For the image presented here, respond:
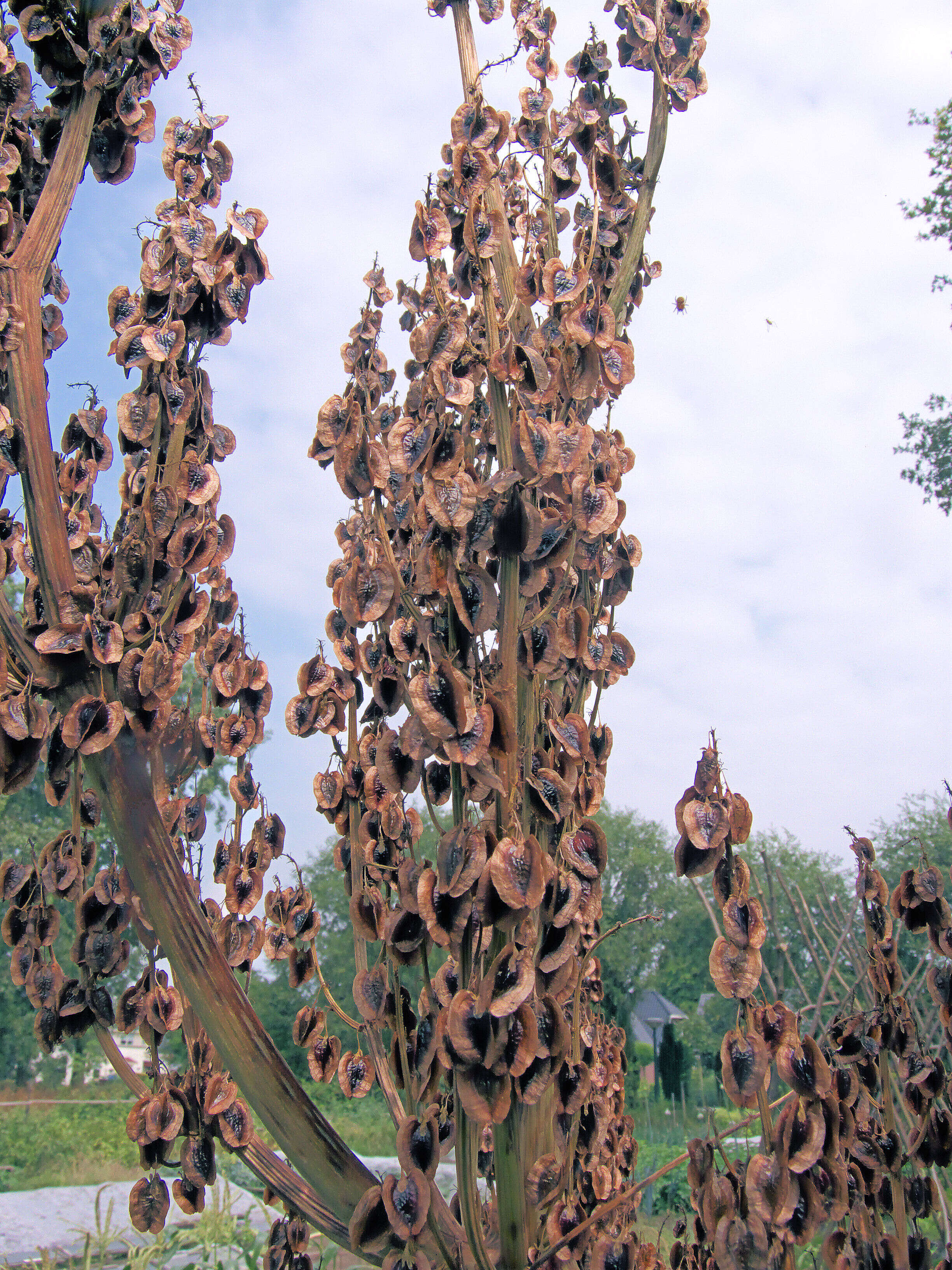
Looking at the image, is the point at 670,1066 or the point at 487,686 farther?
the point at 670,1066

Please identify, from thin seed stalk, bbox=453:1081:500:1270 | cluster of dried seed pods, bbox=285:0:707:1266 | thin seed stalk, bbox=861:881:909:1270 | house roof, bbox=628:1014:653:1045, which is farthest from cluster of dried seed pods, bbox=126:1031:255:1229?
house roof, bbox=628:1014:653:1045

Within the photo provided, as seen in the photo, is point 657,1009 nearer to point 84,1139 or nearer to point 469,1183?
point 84,1139

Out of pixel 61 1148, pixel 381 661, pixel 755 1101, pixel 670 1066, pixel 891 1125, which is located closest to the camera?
pixel 755 1101

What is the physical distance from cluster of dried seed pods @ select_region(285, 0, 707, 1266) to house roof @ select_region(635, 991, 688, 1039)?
48.1 feet

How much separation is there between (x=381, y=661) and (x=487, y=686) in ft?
0.98

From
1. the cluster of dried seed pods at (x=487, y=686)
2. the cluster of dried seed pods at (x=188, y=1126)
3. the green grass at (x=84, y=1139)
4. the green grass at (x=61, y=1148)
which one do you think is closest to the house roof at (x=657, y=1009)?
the green grass at (x=84, y=1139)

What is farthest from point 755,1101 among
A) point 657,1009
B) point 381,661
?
point 657,1009

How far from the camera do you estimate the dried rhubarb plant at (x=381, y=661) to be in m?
0.96

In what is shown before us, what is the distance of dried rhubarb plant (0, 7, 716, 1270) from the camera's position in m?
0.96

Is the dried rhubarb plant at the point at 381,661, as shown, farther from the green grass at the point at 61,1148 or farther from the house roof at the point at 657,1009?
the house roof at the point at 657,1009

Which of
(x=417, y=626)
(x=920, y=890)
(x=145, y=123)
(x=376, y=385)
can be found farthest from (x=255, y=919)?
(x=145, y=123)

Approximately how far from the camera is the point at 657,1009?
21.8 meters

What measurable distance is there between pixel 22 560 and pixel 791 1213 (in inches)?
57.9

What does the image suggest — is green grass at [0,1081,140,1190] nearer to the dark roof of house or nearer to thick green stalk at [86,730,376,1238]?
thick green stalk at [86,730,376,1238]
